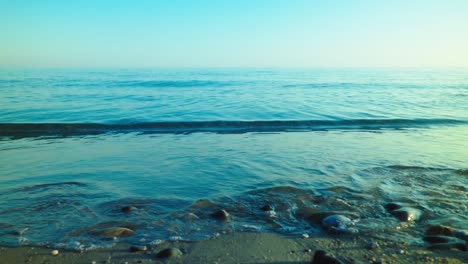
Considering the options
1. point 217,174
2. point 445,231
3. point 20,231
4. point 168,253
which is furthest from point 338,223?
point 20,231

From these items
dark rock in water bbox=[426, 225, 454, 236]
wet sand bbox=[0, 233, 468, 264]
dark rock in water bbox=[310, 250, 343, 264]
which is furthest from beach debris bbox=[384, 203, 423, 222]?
dark rock in water bbox=[310, 250, 343, 264]

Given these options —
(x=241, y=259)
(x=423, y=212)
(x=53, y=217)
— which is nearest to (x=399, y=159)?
(x=423, y=212)

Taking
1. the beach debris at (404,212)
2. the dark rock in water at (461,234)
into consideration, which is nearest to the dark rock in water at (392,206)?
the beach debris at (404,212)

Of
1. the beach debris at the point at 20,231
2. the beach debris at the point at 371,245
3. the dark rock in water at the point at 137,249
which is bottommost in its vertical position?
the beach debris at the point at 20,231

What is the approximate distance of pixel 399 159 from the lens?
8234 millimetres

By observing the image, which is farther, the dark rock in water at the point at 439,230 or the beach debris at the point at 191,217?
the beach debris at the point at 191,217

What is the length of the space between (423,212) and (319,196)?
1.66 m

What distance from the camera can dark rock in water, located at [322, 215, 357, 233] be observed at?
425 centimetres

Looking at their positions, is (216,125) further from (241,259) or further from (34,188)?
(241,259)

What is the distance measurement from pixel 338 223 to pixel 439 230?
135 cm

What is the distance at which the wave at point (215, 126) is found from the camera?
1343 cm

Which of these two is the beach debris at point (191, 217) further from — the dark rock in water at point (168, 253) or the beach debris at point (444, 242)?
the beach debris at point (444, 242)

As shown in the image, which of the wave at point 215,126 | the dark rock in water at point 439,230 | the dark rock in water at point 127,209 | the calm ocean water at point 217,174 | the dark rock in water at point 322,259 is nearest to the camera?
the dark rock in water at point 322,259

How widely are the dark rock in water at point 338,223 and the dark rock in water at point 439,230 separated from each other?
1.02m
